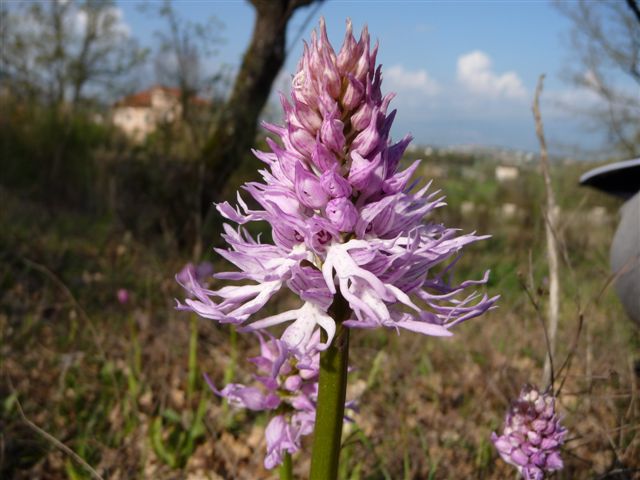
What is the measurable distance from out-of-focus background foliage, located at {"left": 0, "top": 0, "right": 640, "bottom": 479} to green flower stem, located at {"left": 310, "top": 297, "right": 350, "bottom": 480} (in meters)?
0.84

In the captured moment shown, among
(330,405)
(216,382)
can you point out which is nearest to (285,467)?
(330,405)

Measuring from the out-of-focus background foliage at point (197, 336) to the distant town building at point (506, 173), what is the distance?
249 cm

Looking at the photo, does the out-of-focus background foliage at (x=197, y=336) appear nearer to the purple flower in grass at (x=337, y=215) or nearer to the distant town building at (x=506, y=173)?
the purple flower in grass at (x=337, y=215)

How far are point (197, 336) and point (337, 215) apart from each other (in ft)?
11.0

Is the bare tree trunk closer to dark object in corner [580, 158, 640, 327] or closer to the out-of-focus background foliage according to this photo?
the out-of-focus background foliage

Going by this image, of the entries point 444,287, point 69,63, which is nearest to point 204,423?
point 444,287

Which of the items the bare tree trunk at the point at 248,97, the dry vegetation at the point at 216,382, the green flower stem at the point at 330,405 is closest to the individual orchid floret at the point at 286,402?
the dry vegetation at the point at 216,382

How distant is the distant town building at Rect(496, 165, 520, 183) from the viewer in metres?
13.3

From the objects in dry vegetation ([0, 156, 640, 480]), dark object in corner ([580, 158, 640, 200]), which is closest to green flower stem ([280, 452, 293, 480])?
dry vegetation ([0, 156, 640, 480])

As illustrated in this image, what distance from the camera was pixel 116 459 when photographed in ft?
8.45

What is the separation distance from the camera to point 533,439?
4.83ft

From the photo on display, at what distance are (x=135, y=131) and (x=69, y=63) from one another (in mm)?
16864

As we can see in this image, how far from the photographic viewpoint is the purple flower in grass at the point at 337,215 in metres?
1.05

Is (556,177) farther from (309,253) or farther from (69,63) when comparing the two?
(69,63)
